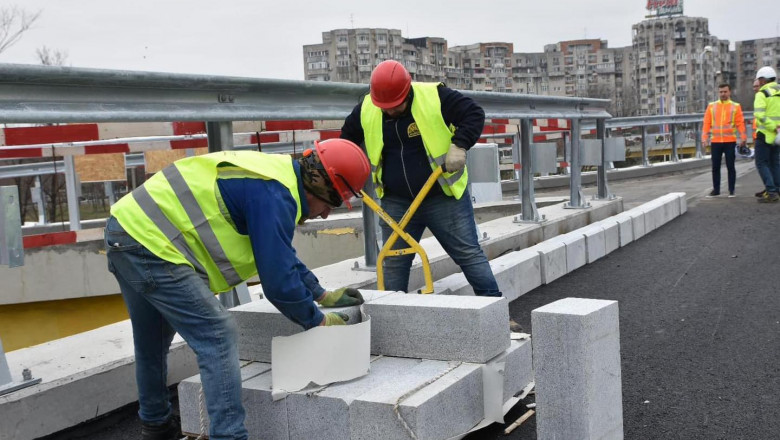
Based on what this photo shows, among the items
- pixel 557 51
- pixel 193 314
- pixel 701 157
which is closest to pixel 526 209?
pixel 193 314

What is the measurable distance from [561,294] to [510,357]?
9.40 ft

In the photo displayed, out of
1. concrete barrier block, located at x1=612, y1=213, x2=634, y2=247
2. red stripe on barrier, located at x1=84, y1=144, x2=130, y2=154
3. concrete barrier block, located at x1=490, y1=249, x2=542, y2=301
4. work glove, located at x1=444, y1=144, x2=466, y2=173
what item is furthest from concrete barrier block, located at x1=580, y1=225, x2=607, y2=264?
red stripe on barrier, located at x1=84, y1=144, x2=130, y2=154

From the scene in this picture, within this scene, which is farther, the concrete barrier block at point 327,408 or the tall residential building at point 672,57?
the tall residential building at point 672,57

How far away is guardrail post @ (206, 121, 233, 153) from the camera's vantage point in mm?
4781

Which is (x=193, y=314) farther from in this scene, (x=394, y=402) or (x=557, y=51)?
(x=557, y=51)

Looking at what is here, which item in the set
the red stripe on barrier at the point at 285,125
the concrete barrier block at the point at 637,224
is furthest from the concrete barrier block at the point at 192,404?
the concrete barrier block at the point at 637,224

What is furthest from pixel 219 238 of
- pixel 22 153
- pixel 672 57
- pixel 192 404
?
pixel 672 57

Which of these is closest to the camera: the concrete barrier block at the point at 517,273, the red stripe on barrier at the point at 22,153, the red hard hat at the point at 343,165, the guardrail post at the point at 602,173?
the red hard hat at the point at 343,165

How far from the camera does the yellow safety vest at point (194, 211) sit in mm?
3342

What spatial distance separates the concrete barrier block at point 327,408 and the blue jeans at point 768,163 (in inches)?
390

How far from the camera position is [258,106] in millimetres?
4922

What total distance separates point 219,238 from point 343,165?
0.59 m

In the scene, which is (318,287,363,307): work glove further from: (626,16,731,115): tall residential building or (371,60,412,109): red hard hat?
(626,16,731,115): tall residential building

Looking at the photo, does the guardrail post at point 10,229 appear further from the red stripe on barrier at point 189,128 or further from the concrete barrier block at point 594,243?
the concrete barrier block at point 594,243
